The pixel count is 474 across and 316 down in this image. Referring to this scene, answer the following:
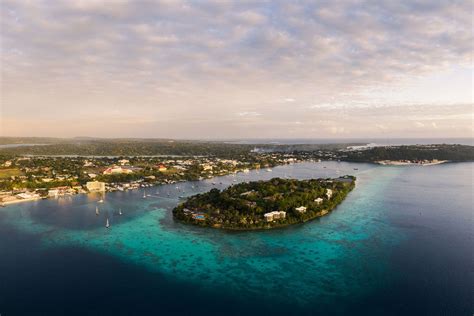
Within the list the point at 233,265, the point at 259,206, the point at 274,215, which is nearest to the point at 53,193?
the point at 259,206

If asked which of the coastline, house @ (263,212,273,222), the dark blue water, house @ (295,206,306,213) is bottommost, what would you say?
the dark blue water

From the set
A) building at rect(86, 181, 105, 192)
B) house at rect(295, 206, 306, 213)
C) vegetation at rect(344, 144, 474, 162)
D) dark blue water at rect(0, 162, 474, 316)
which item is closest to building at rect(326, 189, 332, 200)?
dark blue water at rect(0, 162, 474, 316)

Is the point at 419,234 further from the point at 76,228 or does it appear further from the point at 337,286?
the point at 76,228

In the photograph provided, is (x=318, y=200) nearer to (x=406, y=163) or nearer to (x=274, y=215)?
(x=274, y=215)

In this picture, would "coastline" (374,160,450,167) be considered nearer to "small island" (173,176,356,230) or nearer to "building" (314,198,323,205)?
"small island" (173,176,356,230)

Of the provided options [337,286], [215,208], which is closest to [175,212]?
[215,208]

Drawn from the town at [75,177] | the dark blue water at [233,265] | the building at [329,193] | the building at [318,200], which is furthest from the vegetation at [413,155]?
the building at [318,200]
